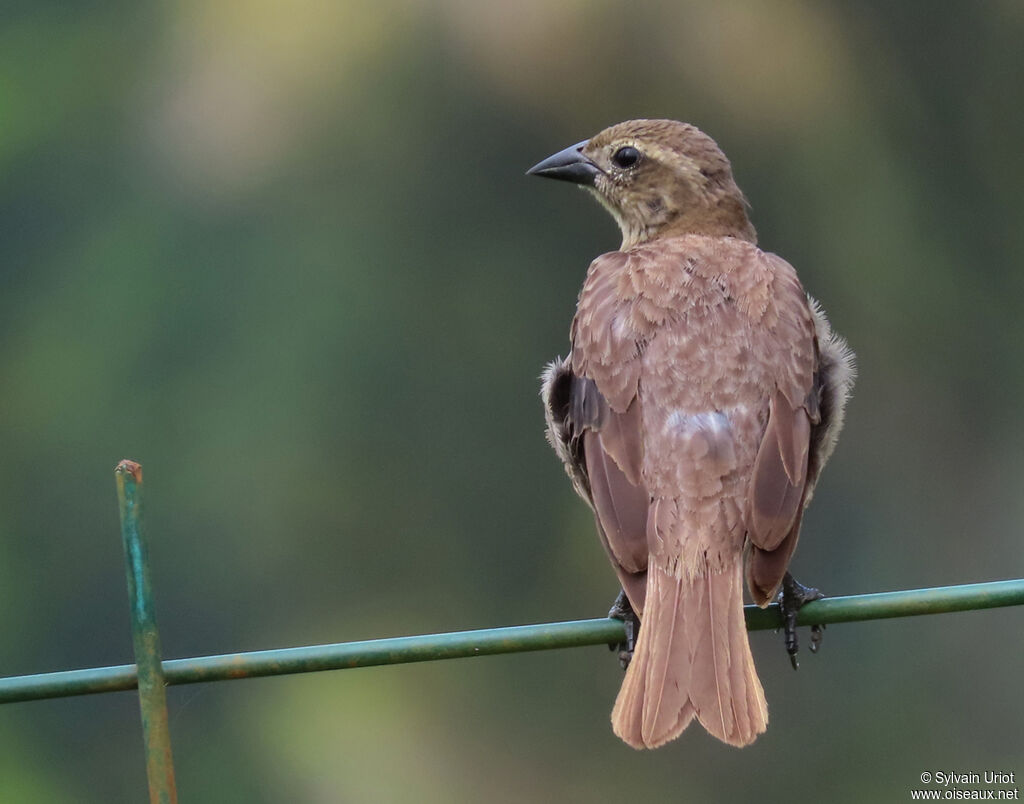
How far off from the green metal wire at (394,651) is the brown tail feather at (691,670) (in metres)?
0.56

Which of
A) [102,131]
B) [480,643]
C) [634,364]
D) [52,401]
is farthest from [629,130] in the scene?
[102,131]

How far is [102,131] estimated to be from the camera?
13.8m

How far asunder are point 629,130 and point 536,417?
684 centimetres

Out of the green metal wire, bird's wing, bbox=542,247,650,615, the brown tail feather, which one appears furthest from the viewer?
bird's wing, bbox=542,247,650,615

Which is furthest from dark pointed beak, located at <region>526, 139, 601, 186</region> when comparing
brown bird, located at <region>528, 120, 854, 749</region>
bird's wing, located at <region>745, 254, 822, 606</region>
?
bird's wing, located at <region>745, 254, 822, 606</region>

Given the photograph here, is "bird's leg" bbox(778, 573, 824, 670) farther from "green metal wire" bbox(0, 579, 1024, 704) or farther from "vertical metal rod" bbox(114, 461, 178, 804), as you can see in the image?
"vertical metal rod" bbox(114, 461, 178, 804)

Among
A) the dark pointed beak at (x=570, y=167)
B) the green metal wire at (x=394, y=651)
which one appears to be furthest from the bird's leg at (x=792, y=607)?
the dark pointed beak at (x=570, y=167)

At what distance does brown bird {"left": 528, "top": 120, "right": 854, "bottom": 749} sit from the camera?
11.5 ft

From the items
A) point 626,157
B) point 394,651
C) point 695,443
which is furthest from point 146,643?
point 626,157

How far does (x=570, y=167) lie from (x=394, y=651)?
305 cm

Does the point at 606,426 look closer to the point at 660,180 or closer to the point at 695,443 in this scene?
the point at 695,443

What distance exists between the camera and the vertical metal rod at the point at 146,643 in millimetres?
2451

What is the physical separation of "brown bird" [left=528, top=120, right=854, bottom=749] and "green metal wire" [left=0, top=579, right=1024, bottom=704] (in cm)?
62

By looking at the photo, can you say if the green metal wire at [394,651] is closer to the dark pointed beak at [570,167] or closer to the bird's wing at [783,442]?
the bird's wing at [783,442]
